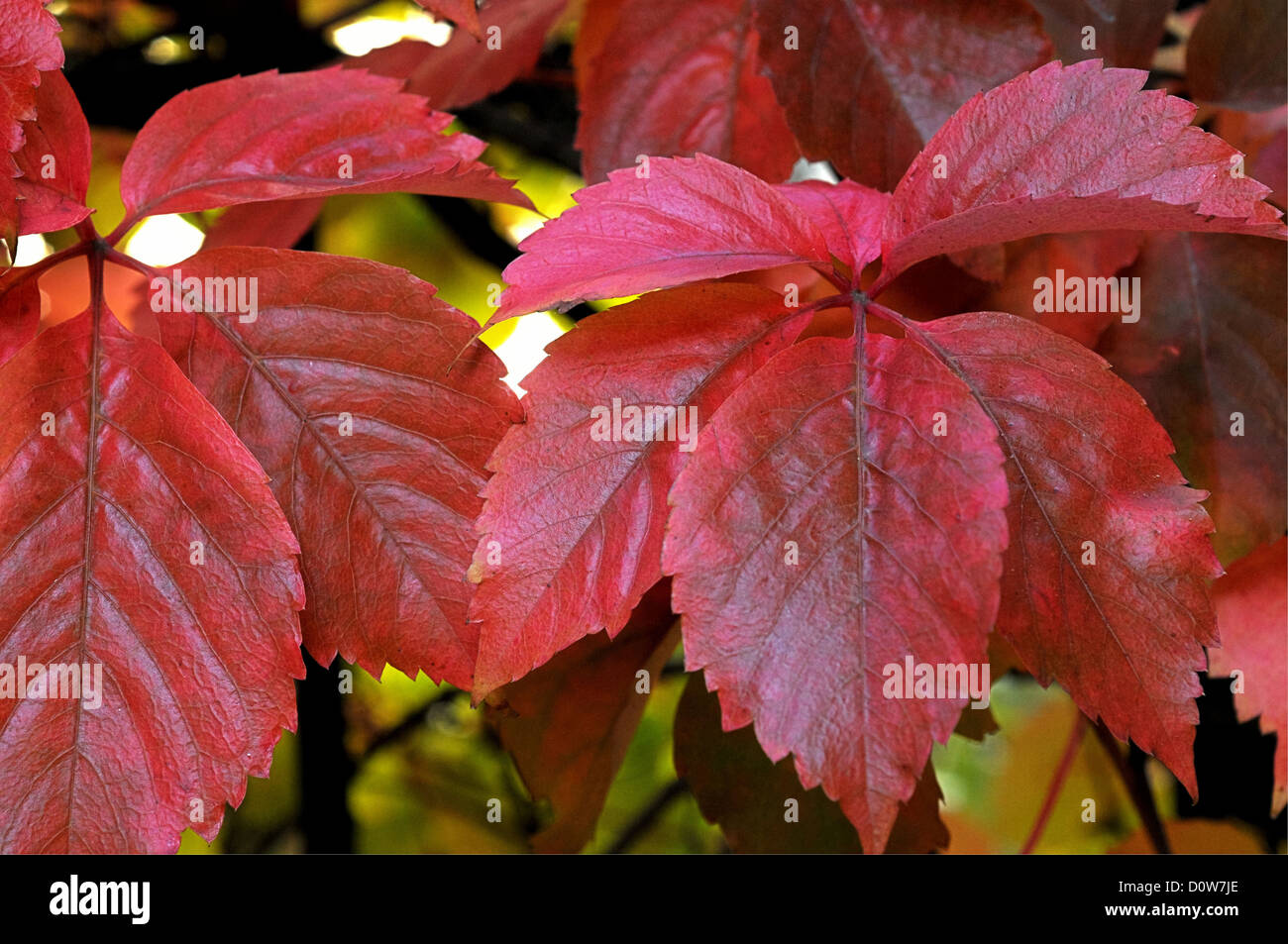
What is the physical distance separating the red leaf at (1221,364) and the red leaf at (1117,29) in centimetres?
10

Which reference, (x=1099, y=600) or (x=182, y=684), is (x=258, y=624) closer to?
(x=182, y=684)

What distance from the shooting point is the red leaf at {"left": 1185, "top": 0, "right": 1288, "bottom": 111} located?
0.54 meters

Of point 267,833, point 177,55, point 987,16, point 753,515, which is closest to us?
point 753,515

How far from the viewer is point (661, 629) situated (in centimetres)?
51

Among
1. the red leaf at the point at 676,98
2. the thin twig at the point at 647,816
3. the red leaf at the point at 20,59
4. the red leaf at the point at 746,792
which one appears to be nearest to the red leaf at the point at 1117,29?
the red leaf at the point at 676,98

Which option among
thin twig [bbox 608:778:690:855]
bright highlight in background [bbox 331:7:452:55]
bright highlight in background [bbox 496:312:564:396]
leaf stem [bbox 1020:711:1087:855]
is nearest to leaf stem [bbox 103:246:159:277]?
bright highlight in background [bbox 496:312:564:396]

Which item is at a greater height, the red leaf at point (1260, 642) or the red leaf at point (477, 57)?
the red leaf at point (477, 57)

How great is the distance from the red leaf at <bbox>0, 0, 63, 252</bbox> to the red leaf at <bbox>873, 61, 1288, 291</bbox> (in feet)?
1.05

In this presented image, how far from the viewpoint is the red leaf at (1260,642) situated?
1.64 ft

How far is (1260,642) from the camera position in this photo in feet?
1.65

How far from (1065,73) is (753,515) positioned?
0.70 feet

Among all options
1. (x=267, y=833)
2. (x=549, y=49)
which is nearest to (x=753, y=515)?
(x=549, y=49)

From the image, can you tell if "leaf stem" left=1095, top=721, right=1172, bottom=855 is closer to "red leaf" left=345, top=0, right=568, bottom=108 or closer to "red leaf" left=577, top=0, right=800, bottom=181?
"red leaf" left=577, top=0, right=800, bottom=181

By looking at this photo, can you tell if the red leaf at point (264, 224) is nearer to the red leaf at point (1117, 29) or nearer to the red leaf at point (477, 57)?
the red leaf at point (477, 57)
